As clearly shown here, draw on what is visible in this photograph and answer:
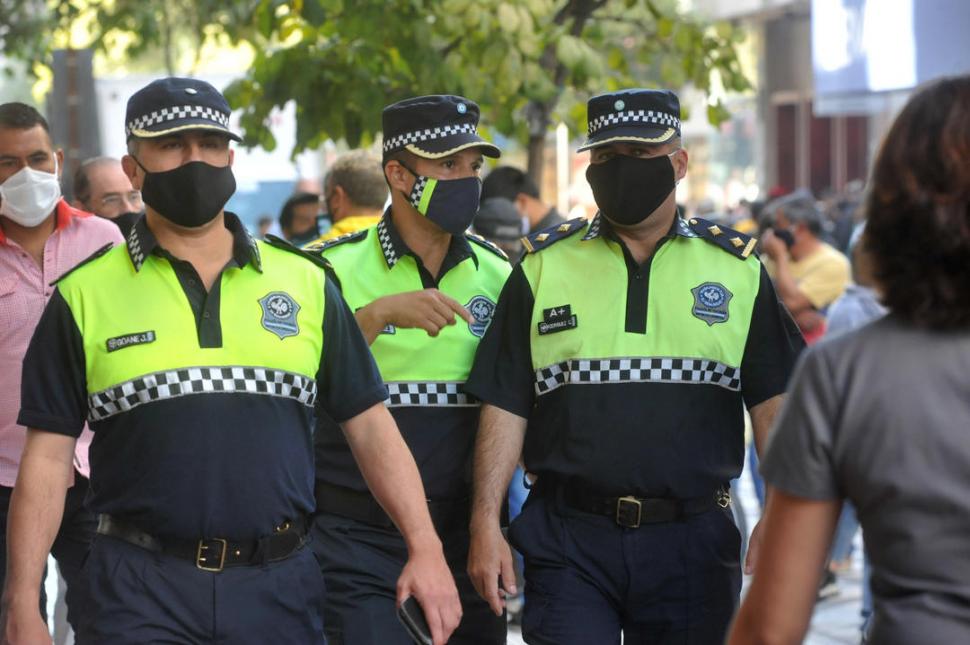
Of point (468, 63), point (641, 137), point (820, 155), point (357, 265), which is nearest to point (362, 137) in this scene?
point (468, 63)

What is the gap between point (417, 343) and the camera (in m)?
5.25

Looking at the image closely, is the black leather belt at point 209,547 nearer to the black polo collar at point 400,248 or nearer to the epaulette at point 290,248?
the epaulette at point 290,248

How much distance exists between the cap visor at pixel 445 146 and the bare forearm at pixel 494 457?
86cm

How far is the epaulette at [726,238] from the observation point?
5023 mm

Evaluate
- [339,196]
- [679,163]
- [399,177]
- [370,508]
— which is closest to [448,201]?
[399,177]

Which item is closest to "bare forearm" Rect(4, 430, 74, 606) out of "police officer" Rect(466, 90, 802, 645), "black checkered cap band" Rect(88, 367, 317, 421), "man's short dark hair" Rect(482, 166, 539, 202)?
"black checkered cap band" Rect(88, 367, 317, 421)

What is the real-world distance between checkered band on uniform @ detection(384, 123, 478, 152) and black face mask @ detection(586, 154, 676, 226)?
0.61m

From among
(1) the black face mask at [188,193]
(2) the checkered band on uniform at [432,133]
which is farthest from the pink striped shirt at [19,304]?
(1) the black face mask at [188,193]

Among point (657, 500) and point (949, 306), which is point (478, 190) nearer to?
point (657, 500)

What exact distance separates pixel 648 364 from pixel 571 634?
793 mm

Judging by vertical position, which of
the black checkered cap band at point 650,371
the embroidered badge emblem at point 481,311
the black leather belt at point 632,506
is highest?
the embroidered badge emblem at point 481,311

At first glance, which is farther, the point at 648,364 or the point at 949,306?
the point at 648,364

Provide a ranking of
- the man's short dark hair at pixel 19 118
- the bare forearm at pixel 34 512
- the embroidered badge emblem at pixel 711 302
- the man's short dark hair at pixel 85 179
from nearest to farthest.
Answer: the bare forearm at pixel 34 512 < the embroidered badge emblem at pixel 711 302 < the man's short dark hair at pixel 19 118 < the man's short dark hair at pixel 85 179

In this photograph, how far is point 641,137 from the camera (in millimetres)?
4973
